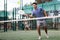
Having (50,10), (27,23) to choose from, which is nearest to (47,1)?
(50,10)

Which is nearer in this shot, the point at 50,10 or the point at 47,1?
the point at 50,10

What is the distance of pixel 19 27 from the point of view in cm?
2206

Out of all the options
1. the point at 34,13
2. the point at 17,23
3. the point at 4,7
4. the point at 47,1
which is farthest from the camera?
the point at 47,1

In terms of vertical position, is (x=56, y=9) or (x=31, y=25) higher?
(x=56, y=9)

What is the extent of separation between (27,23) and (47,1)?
3.91 m

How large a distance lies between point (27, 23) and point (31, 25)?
114 centimetres

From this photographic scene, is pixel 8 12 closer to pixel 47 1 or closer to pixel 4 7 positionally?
pixel 4 7

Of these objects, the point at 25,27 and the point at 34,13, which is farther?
the point at 25,27

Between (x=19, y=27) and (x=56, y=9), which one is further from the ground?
(x=56, y=9)

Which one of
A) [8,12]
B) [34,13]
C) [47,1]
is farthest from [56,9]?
[34,13]

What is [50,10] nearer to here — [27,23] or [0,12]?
[27,23]

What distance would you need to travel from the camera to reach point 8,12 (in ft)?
67.8

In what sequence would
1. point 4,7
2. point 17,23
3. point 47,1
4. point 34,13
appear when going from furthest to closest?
point 47,1 < point 17,23 < point 4,7 < point 34,13

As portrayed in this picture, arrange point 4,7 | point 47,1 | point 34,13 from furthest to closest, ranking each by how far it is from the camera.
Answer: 1. point 47,1
2. point 4,7
3. point 34,13
